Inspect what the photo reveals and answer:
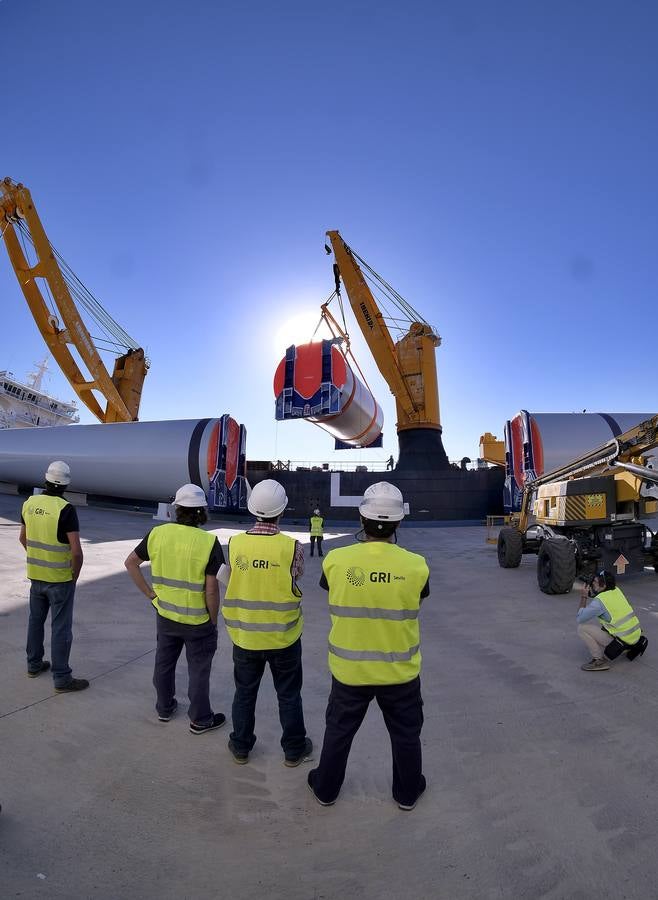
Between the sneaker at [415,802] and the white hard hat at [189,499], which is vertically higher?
the white hard hat at [189,499]

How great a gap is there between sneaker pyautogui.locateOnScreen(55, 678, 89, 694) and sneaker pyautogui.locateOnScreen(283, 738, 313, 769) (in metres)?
1.90

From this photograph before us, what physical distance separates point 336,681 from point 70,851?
1.38 metres

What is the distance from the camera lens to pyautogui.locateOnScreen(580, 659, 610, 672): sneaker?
4.28 m

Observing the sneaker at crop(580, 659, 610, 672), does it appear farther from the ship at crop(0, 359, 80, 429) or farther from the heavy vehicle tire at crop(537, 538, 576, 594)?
the ship at crop(0, 359, 80, 429)

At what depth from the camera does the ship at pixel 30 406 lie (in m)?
31.1

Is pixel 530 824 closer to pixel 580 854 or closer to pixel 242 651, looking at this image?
pixel 580 854

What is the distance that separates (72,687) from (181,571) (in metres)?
1.59

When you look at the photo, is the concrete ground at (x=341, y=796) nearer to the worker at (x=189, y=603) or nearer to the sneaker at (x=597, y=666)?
the sneaker at (x=597, y=666)

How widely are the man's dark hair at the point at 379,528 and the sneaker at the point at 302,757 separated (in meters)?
1.51

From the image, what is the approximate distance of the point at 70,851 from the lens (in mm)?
1952

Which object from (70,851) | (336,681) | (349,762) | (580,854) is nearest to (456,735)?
(349,762)

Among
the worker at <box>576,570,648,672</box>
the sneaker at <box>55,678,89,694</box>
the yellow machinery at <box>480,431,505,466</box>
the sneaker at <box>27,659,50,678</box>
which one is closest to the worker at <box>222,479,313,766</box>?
the sneaker at <box>55,678,89,694</box>

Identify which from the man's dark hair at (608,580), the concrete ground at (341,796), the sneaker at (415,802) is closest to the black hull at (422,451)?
the man's dark hair at (608,580)

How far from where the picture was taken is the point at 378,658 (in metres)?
2.22
